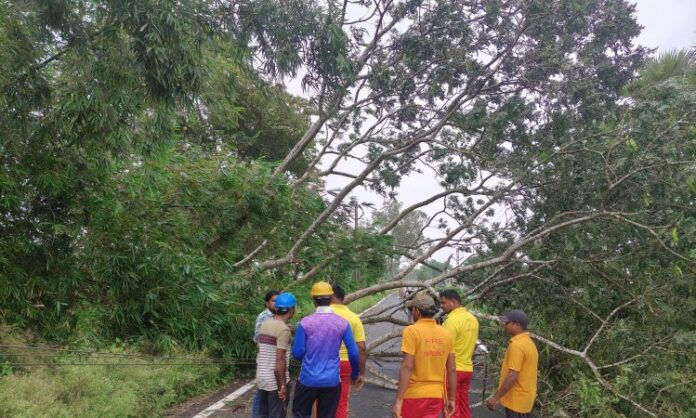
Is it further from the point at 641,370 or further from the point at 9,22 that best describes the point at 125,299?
the point at 641,370

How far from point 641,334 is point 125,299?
738cm

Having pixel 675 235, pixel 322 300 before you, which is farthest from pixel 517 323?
pixel 675 235

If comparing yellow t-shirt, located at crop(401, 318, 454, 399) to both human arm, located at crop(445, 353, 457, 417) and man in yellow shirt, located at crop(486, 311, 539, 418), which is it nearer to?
human arm, located at crop(445, 353, 457, 417)

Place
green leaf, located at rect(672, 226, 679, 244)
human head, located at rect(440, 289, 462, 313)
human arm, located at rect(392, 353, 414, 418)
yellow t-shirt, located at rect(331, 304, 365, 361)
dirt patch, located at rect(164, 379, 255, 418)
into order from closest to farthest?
human arm, located at rect(392, 353, 414, 418) → yellow t-shirt, located at rect(331, 304, 365, 361) → human head, located at rect(440, 289, 462, 313) → dirt patch, located at rect(164, 379, 255, 418) → green leaf, located at rect(672, 226, 679, 244)

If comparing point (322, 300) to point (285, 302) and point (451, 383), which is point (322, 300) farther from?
point (451, 383)

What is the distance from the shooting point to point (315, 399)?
15.5 ft

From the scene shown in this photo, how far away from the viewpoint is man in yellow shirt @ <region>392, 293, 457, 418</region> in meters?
4.32

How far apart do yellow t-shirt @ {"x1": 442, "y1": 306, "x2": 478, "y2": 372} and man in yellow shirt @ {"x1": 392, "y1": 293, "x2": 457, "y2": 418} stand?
1.09m

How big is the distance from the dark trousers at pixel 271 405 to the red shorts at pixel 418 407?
1250 mm

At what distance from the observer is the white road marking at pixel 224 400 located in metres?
6.64

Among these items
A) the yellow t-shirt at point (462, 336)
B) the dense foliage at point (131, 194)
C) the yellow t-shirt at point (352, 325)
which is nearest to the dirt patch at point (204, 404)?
the dense foliage at point (131, 194)

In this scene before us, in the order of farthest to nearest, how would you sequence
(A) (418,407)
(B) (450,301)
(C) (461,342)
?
(B) (450,301) < (C) (461,342) < (A) (418,407)

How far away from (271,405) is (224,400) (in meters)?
2.58

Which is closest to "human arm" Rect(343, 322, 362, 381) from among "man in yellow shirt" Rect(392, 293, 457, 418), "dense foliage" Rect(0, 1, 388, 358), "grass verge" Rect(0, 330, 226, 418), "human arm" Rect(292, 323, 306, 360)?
"human arm" Rect(292, 323, 306, 360)
